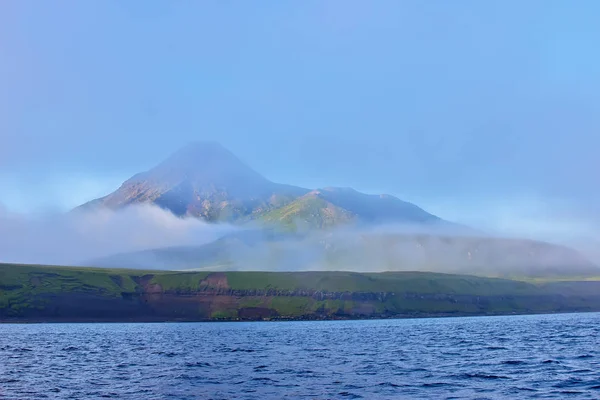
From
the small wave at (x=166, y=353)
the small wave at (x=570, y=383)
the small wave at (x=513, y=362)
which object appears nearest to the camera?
the small wave at (x=570, y=383)

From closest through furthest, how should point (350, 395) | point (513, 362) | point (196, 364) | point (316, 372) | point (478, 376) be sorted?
point (350, 395) < point (478, 376) < point (316, 372) < point (513, 362) < point (196, 364)

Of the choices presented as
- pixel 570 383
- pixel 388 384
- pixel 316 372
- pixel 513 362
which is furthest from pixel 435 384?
→ pixel 513 362

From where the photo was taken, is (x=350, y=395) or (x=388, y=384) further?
(x=388, y=384)

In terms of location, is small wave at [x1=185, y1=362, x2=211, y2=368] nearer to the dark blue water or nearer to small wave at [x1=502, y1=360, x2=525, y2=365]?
the dark blue water

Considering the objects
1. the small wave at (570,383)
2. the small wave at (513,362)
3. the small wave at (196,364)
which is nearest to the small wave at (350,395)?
the small wave at (570,383)

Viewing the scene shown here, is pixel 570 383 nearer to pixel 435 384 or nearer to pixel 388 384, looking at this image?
pixel 435 384

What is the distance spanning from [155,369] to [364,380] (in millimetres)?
28572

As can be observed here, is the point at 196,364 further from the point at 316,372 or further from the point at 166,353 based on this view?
the point at 166,353

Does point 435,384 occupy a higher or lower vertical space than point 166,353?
higher

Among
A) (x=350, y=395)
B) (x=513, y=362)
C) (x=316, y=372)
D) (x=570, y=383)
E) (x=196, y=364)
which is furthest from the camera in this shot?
(x=196, y=364)

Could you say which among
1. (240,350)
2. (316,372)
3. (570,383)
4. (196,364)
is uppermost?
(570,383)

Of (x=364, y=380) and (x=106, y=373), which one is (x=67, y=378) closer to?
(x=106, y=373)

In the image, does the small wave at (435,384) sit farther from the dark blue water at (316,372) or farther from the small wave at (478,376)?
the small wave at (478,376)

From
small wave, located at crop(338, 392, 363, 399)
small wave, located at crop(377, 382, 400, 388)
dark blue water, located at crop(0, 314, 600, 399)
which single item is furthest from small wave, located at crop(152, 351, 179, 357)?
small wave, located at crop(338, 392, 363, 399)
